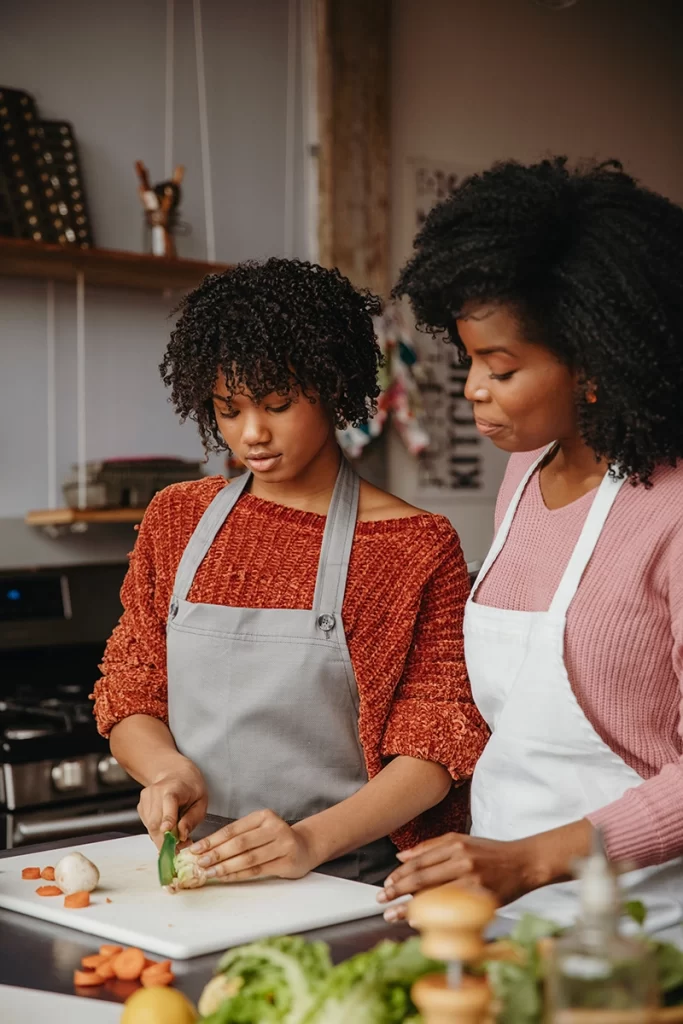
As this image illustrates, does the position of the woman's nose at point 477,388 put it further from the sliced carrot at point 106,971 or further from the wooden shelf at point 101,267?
the wooden shelf at point 101,267

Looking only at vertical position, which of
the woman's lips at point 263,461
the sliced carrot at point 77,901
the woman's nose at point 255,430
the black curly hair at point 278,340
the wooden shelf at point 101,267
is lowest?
the sliced carrot at point 77,901

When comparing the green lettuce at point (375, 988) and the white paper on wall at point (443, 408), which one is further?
the white paper on wall at point (443, 408)

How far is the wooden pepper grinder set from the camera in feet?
2.24

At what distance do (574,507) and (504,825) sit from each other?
37 centimetres

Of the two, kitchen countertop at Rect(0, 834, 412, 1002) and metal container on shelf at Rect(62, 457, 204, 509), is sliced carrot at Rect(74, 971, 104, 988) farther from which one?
metal container on shelf at Rect(62, 457, 204, 509)

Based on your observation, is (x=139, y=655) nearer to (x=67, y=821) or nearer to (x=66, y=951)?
(x=66, y=951)

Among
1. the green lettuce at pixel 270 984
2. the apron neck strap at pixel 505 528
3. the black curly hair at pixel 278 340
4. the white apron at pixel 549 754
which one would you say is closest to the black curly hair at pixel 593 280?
the white apron at pixel 549 754

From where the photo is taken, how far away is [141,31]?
3.25 metres

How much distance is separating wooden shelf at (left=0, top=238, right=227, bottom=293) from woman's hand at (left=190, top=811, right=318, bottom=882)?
1828 mm

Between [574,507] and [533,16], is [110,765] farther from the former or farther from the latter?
[533,16]

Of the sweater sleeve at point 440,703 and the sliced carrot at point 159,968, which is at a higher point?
the sweater sleeve at point 440,703

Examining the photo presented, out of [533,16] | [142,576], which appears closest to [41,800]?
[142,576]

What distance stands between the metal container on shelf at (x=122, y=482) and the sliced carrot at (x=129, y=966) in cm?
189

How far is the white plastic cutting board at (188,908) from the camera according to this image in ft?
4.00
